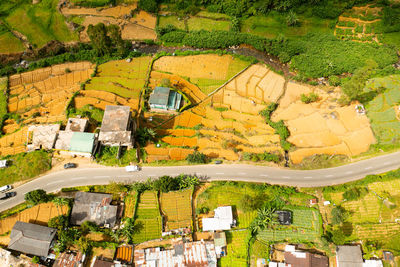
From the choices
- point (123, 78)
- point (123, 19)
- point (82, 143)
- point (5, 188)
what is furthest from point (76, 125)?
point (123, 19)

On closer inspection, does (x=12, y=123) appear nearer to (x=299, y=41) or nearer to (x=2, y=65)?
(x=2, y=65)

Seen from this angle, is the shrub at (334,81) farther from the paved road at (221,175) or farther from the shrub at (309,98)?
the paved road at (221,175)

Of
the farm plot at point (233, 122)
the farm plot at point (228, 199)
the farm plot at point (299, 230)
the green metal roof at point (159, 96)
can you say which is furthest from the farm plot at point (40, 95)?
the farm plot at point (299, 230)

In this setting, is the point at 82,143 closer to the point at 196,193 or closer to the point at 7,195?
the point at 7,195

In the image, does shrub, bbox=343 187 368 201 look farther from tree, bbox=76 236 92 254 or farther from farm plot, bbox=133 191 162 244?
tree, bbox=76 236 92 254

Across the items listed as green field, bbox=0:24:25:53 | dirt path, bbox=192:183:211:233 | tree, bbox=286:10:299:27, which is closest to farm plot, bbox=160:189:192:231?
dirt path, bbox=192:183:211:233

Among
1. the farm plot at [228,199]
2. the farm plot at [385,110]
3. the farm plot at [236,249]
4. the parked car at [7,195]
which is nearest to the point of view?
the farm plot at [236,249]
